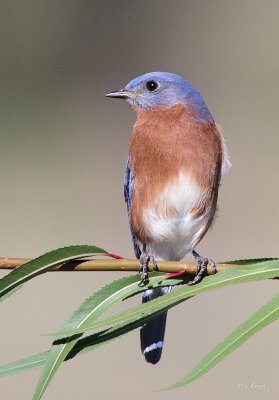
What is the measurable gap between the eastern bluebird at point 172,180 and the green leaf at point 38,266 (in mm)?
1330

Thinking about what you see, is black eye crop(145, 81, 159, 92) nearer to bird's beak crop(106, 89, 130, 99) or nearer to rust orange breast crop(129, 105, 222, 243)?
bird's beak crop(106, 89, 130, 99)

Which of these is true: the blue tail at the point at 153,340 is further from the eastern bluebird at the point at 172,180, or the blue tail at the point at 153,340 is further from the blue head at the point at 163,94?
the blue head at the point at 163,94

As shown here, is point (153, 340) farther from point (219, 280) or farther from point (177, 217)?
point (219, 280)

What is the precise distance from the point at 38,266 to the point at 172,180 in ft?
Result: 4.79

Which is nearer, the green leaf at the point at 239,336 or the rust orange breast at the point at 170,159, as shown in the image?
the green leaf at the point at 239,336

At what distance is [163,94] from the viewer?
4.31 m

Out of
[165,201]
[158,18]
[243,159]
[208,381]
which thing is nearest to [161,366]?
[208,381]

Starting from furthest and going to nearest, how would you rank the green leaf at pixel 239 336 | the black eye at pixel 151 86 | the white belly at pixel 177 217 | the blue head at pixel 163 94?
the black eye at pixel 151 86 < the blue head at pixel 163 94 < the white belly at pixel 177 217 < the green leaf at pixel 239 336

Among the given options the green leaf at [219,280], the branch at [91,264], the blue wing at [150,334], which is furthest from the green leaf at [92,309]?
the blue wing at [150,334]

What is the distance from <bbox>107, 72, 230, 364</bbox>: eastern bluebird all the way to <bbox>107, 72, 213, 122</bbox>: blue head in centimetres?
1

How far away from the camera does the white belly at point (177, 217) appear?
12.6ft

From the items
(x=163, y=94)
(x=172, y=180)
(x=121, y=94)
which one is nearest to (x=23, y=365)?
(x=172, y=180)

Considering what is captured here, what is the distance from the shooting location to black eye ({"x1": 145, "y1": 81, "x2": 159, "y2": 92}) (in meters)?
4.38

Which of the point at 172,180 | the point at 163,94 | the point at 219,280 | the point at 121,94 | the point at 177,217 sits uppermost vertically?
the point at 121,94
